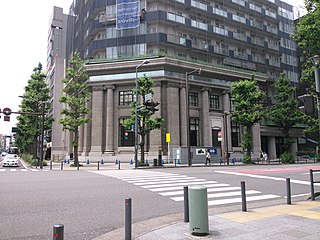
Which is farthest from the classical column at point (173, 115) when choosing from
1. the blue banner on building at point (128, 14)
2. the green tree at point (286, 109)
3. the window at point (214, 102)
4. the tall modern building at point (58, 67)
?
the tall modern building at point (58, 67)

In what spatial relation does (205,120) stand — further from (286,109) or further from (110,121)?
(110,121)

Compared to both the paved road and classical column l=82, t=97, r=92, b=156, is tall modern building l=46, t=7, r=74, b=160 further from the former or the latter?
the paved road

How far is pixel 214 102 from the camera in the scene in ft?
145

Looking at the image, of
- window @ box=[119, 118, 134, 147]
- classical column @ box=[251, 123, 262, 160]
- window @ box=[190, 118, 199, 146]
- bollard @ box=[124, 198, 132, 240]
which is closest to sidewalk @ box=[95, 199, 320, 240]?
bollard @ box=[124, 198, 132, 240]

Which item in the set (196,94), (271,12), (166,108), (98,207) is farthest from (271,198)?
(271,12)

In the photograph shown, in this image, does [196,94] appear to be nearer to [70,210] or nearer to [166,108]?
[166,108]

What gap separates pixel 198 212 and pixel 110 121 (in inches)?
1337

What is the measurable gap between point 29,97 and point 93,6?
690 inches

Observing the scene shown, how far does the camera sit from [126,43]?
4103 cm

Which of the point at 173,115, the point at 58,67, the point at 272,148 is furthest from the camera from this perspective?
the point at 58,67

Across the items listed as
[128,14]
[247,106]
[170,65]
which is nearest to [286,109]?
[247,106]

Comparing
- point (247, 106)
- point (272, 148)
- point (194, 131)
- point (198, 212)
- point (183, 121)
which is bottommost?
point (198, 212)

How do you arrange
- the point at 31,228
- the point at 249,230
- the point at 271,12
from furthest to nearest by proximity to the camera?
the point at 271,12, the point at 31,228, the point at 249,230

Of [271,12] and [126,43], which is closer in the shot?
[126,43]
